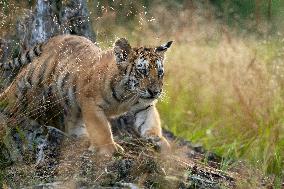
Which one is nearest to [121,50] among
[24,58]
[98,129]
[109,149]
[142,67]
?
[142,67]

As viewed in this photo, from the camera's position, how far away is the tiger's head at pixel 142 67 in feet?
16.4

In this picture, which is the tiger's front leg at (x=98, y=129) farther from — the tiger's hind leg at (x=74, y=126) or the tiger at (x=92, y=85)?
the tiger's hind leg at (x=74, y=126)

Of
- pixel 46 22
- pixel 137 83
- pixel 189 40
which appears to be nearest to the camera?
pixel 137 83

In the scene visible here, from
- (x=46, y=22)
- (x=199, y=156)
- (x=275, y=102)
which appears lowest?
(x=199, y=156)

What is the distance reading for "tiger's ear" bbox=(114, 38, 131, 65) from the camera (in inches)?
201

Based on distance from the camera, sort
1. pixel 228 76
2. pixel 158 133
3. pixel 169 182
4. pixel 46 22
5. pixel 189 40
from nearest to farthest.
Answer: pixel 169 182 → pixel 158 133 → pixel 46 22 → pixel 228 76 → pixel 189 40

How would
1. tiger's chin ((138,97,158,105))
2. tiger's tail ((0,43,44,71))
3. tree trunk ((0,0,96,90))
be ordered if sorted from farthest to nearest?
tree trunk ((0,0,96,90)), tiger's tail ((0,43,44,71)), tiger's chin ((138,97,158,105))

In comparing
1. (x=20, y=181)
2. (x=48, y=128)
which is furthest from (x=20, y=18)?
(x=20, y=181)

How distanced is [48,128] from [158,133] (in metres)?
0.79

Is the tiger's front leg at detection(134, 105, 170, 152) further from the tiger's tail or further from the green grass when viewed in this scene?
the tiger's tail

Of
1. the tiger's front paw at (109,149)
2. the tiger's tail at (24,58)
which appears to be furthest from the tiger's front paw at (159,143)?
the tiger's tail at (24,58)

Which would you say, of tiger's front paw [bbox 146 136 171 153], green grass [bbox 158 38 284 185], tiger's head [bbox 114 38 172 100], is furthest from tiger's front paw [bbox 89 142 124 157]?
green grass [bbox 158 38 284 185]

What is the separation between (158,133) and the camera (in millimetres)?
5410

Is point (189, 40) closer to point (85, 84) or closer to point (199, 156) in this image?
point (199, 156)
